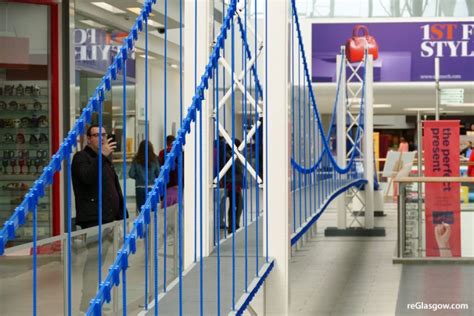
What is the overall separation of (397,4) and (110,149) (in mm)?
19741

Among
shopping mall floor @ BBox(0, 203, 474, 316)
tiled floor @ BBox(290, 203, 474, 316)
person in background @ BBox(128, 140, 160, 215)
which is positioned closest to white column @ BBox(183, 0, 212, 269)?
shopping mall floor @ BBox(0, 203, 474, 316)

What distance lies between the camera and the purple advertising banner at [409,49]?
24.5 meters

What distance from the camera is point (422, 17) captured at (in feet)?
81.7

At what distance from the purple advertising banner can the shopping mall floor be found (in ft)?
38.9

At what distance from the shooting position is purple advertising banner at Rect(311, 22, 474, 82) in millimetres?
24531

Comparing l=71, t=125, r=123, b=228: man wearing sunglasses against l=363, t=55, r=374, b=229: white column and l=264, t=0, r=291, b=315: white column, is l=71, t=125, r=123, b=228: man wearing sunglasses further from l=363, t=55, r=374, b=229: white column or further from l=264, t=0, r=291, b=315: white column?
l=363, t=55, r=374, b=229: white column

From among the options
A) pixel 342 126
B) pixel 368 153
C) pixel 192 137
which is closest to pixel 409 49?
pixel 368 153

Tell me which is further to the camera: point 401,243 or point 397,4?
point 397,4

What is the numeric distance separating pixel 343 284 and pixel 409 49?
15.8 m

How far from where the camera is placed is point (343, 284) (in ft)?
31.4

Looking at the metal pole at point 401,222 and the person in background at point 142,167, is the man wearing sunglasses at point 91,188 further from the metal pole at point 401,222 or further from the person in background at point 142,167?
the metal pole at point 401,222

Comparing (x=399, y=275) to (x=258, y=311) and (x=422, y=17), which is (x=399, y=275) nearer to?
(x=258, y=311)

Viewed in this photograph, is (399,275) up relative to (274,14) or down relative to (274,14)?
down

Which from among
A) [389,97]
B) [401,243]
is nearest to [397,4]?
[389,97]
